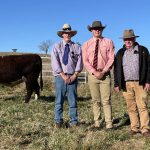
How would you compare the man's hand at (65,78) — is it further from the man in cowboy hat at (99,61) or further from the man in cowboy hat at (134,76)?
the man in cowboy hat at (134,76)

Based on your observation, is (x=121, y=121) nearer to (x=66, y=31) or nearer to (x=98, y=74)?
(x=98, y=74)

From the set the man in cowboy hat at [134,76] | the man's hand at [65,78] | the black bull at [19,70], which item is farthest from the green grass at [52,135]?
the black bull at [19,70]

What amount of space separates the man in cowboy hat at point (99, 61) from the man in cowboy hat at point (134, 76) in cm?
20

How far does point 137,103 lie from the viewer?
25.3ft

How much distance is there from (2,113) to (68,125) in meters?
2.32

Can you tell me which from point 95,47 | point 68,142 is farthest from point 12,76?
point 68,142

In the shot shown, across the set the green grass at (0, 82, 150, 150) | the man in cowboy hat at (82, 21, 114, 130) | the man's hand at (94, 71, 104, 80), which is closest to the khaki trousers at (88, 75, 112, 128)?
the man in cowboy hat at (82, 21, 114, 130)

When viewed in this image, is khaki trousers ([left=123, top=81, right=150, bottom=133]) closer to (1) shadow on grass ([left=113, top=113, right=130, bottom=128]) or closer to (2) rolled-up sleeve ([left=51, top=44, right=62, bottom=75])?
(1) shadow on grass ([left=113, top=113, right=130, bottom=128])

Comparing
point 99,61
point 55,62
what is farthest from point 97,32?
point 55,62

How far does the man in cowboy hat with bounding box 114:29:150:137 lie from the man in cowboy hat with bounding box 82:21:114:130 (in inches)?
7.7

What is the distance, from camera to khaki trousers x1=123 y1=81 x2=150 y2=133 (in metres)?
7.62

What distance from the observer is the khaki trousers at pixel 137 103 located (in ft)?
25.0

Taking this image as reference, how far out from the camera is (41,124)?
859 cm

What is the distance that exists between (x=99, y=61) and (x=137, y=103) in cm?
103
